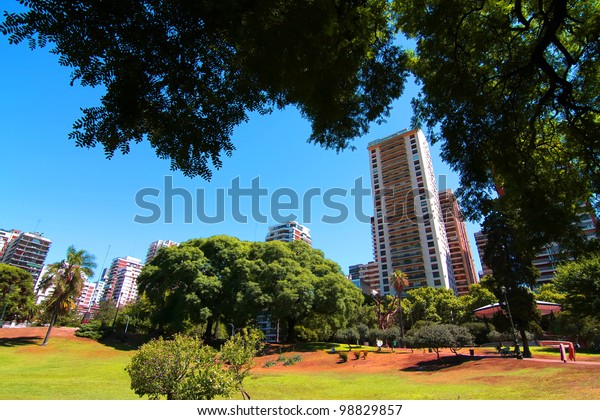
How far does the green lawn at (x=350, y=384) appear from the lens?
10523mm

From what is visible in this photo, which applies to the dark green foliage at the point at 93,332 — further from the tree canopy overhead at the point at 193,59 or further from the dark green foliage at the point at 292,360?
the tree canopy overhead at the point at 193,59

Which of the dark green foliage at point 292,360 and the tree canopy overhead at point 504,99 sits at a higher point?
the tree canopy overhead at point 504,99

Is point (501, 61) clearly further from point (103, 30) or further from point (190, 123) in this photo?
point (103, 30)

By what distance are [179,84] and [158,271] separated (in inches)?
1289

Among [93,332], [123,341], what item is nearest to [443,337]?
[123,341]

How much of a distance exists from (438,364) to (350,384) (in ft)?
30.5

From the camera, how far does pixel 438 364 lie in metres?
20.8

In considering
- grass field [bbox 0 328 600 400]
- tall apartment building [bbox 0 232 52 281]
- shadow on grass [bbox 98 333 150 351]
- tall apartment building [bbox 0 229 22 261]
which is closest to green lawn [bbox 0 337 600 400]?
grass field [bbox 0 328 600 400]

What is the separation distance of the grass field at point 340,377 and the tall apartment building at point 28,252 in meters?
130

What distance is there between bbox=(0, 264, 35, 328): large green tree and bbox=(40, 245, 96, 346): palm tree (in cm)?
2266

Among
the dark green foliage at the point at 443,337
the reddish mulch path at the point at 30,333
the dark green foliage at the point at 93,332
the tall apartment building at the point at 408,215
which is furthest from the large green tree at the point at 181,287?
the tall apartment building at the point at 408,215

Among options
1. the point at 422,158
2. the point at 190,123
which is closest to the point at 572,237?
the point at 190,123

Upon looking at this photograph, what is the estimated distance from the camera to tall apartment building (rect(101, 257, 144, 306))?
16762cm

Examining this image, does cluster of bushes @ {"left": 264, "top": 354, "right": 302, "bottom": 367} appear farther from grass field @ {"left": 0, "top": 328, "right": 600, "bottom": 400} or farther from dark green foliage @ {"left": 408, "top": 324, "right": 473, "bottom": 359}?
dark green foliage @ {"left": 408, "top": 324, "right": 473, "bottom": 359}
